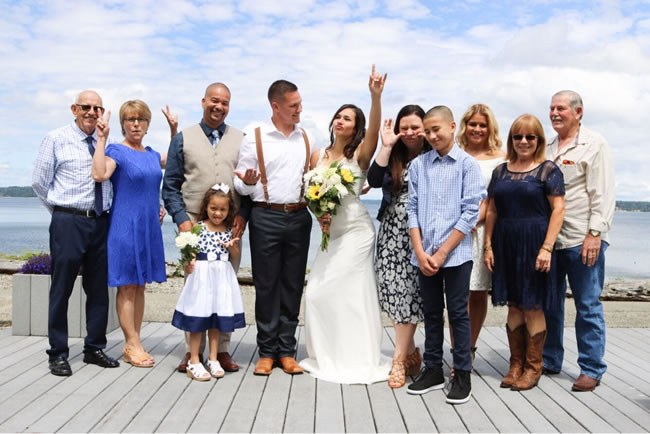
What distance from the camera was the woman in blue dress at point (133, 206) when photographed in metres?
4.98

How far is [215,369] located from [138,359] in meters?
0.69

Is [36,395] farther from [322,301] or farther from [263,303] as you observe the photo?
[322,301]

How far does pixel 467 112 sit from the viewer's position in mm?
4895

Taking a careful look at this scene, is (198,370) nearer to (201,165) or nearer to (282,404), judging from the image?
(282,404)

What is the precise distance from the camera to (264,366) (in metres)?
4.95

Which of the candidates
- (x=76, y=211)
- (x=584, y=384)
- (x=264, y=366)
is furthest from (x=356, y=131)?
(x=584, y=384)

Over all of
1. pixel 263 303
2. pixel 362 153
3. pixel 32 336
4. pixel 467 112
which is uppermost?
pixel 467 112

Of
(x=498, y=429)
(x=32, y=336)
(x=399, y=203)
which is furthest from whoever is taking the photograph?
(x=32, y=336)

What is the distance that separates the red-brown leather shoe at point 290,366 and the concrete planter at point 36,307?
7.37 feet

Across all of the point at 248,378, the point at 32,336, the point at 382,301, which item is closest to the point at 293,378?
the point at 248,378

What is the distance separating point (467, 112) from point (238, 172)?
166cm

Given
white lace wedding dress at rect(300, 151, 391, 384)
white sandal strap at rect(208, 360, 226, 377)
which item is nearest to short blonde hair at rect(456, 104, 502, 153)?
white lace wedding dress at rect(300, 151, 391, 384)

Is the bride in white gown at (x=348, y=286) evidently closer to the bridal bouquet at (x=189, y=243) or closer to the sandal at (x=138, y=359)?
the bridal bouquet at (x=189, y=243)

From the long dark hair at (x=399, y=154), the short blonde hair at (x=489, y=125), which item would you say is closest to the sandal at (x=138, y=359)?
the long dark hair at (x=399, y=154)
